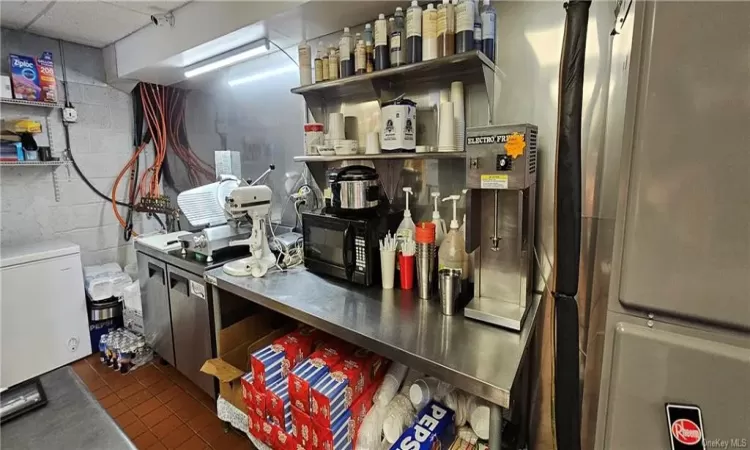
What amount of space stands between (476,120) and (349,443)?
4.81ft

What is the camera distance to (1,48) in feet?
8.37

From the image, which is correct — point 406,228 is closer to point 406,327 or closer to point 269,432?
point 406,327

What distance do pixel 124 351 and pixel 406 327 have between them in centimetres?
231

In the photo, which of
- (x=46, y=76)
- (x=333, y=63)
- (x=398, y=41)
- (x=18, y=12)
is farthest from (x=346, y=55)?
(x=46, y=76)

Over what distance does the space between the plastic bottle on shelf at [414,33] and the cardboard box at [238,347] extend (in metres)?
1.58

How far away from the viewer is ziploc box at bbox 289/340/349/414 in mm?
1435

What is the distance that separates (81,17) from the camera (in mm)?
2354

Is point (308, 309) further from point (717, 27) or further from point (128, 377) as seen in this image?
point (128, 377)

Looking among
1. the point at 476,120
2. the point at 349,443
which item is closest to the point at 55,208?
the point at 349,443

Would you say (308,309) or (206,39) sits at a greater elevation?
(206,39)

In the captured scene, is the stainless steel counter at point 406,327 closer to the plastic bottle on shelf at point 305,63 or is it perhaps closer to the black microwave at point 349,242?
the black microwave at point 349,242

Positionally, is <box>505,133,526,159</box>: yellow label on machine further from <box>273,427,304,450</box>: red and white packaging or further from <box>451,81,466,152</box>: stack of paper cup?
<box>273,427,304,450</box>: red and white packaging

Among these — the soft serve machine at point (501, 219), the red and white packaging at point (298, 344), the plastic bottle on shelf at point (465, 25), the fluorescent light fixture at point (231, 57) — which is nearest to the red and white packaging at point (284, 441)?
the red and white packaging at point (298, 344)

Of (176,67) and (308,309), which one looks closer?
(308,309)
